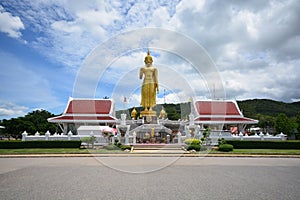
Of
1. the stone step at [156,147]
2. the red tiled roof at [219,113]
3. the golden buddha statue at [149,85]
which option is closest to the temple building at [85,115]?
the golden buddha statue at [149,85]

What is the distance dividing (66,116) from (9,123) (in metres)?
26.8

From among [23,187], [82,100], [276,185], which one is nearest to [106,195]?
[23,187]

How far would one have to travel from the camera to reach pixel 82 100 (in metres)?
A: 34.2

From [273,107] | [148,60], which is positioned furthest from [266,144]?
[273,107]

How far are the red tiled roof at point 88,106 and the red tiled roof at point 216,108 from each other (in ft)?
40.3

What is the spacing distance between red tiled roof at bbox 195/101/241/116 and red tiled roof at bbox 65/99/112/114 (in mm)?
12277

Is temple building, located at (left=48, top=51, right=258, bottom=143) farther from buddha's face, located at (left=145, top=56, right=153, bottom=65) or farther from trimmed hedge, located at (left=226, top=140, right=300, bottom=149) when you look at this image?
trimmed hedge, located at (left=226, top=140, right=300, bottom=149)

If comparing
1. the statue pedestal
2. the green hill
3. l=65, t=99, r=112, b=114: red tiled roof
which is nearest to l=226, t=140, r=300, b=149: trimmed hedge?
the statue pedestal

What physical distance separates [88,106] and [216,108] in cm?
1760

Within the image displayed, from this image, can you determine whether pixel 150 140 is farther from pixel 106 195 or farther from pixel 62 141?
pixel 106 195

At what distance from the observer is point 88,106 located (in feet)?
109

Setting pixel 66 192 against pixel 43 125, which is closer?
pixel 66 192

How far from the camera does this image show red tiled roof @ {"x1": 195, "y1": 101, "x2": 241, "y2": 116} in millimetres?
32787

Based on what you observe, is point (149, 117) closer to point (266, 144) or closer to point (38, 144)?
point (38, 144)
